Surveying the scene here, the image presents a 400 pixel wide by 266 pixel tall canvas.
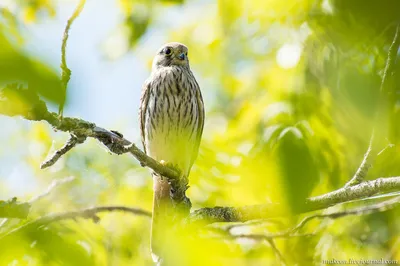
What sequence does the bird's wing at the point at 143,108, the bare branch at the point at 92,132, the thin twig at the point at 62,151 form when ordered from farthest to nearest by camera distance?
1. the bird's wing at the point at 143,108
2. the thin twig at the point at 62,151
3. the bare branch at the point at 92,132

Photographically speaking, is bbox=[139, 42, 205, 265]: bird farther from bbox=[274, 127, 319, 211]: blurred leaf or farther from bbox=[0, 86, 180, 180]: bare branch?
bbox=[274, 127, 319, 211]: blurred leaf

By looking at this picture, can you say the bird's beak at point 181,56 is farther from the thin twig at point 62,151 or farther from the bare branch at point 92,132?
the thin twig at point 62,151

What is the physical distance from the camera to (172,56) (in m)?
5.00

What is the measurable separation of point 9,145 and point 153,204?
1.29 metres

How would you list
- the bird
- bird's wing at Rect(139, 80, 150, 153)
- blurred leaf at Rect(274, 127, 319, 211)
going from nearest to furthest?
blurred leaf at Rect(274, 127, 319, 211) → the bird → bird's wing at Rect(139, 80, 150, 153)

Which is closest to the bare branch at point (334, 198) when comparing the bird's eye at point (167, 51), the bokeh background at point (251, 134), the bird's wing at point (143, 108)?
the bokeh background at point (251, 134)

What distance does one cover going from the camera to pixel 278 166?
857mm

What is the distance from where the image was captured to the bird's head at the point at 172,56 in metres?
4.96

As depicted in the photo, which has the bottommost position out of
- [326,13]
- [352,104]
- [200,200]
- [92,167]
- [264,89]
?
[352,104]

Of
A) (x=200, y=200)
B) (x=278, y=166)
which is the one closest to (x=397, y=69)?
(x=278, y=166)

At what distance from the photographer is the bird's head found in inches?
195

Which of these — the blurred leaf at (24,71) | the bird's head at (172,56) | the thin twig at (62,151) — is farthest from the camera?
the bird's head at (172,56)

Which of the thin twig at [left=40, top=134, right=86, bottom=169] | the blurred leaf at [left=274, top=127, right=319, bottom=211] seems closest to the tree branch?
the thin twig at [left=40, top=134, right=86, bottom=169]

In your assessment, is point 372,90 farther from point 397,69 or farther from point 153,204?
point 153,204
